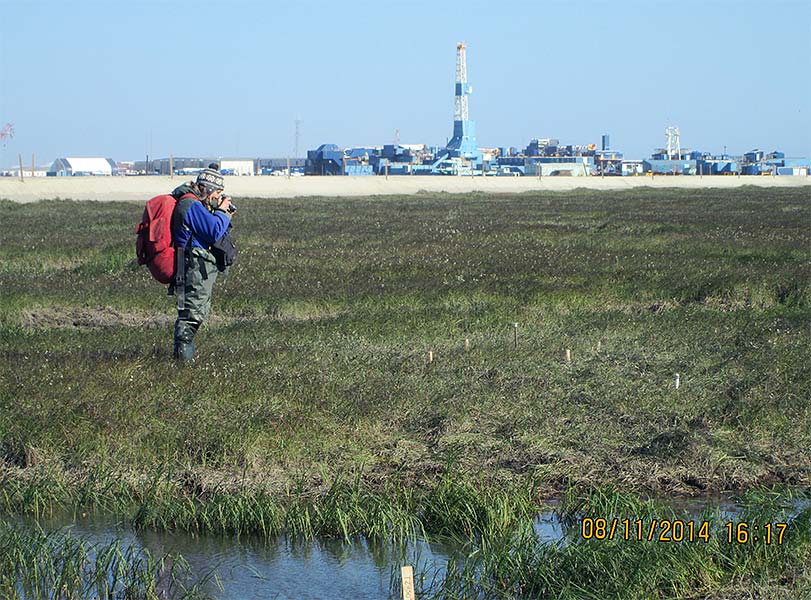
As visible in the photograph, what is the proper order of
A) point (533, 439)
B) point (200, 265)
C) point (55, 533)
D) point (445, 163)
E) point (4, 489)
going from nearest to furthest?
1. point (55, 533)
2. point (4, 489)
3. point (533, 439)
4. point (200, 265)
5. point (445, 163)

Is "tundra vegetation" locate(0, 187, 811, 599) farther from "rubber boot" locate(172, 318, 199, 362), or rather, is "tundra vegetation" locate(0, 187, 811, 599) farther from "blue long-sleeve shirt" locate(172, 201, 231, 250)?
"blue long-sleeve shirt" locate(172, 201, 231, 250)

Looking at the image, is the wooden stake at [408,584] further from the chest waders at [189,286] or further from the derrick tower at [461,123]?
the derrick tower at [461,123]

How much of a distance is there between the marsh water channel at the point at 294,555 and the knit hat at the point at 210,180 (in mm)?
3747

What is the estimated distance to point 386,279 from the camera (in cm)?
1703

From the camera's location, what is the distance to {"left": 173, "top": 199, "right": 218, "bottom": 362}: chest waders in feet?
33.6

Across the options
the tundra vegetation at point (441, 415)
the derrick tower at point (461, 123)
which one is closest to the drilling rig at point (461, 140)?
the derrick tower at point (461, 123)

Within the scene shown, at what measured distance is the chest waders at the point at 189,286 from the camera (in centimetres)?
1023

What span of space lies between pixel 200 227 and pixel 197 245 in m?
0.22

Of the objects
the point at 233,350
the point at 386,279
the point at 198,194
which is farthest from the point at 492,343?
the point at 386,279

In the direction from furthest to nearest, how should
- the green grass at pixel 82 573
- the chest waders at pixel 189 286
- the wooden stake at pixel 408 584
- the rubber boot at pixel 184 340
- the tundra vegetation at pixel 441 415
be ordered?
the rubber boot at pixel 184 340, the chest waders at pixel 189 286, the tundra vegetation at pixel 441 415, the green grass at pixel 82 573, the wooden stake at pixel 408 584

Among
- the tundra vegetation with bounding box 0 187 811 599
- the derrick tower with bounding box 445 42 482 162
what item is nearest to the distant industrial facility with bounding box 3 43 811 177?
the derrick tower with bounding box 445 42 482 162

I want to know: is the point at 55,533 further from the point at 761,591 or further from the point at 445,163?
the point at 445,163

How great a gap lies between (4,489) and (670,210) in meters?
33.5

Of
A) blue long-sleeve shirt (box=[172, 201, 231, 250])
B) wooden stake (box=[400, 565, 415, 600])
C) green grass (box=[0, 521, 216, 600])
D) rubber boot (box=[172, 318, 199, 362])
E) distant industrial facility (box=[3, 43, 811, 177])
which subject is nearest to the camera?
wooden stake (box=[400, 565, 415, 600])
